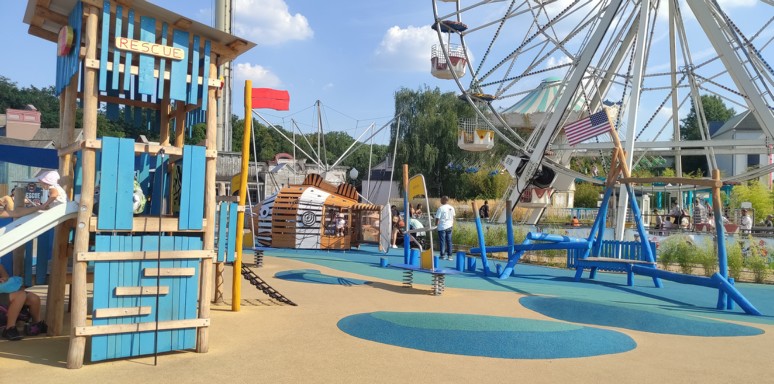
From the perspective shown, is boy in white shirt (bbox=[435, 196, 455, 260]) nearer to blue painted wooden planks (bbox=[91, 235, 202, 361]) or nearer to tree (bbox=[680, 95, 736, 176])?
blue painted wooden planks (bbox=[91, 235, 202, 361])

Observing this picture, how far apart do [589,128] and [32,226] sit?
1395 cm

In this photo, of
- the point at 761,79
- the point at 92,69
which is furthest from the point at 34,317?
the point at 761,79

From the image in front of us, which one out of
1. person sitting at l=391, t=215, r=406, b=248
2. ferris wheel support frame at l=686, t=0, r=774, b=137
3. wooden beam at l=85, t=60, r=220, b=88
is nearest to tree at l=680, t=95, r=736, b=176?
ferris wheel support frame at l=686, t=0, r=774, b=137

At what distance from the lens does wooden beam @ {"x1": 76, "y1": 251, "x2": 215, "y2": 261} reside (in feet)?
19.2

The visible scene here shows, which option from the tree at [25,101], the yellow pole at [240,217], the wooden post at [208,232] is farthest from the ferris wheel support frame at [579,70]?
the tree at [25,101]

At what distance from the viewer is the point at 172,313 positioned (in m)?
6.29

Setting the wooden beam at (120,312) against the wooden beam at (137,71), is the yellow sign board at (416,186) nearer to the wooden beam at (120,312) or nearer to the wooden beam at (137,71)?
the wooden beam at (137,71)

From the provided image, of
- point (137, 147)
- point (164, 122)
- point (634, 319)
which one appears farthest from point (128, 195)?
point (634, 319)

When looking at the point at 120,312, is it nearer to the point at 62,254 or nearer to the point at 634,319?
the point at 62,254

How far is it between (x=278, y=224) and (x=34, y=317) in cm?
1410

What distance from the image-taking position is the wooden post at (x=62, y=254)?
682cm

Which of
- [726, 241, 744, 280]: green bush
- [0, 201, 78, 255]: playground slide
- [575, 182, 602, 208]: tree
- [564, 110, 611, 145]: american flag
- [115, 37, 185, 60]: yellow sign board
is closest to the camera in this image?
[0, 201, 78, 255]: playground slide

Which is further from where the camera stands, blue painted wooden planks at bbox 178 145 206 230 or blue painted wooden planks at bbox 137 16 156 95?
blue painted wooden planks at bbox 178 145 206 230

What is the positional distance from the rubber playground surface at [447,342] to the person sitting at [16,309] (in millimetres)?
221
